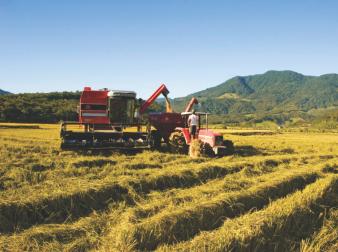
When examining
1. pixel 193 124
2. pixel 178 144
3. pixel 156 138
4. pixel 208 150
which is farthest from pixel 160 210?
pixel 156 138

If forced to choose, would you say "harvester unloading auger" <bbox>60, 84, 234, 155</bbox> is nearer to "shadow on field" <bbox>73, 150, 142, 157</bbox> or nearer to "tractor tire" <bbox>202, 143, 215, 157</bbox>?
"shadow on field" <bbox>73, 150, 142, 157</bbox>

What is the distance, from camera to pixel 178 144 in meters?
18.4

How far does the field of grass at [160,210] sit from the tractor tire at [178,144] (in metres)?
6.87

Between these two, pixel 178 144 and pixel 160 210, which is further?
pixel 178 144

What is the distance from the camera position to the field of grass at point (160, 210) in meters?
5.86

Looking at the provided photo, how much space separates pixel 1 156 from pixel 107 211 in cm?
748

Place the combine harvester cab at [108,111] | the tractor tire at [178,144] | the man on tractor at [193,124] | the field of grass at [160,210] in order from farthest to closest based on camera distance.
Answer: the combine harvester cab at [108,111], the tractor tire at [178,144], the man on tractor at [193,124], the field of grass at [160,210]

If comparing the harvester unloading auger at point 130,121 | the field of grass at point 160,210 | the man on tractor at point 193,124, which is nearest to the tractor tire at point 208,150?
the harvester unloading auger at point 130,121

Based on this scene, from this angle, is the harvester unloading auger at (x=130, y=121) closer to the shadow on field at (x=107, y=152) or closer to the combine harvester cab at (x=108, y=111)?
the combine harvester cab at (x=108, y=111)

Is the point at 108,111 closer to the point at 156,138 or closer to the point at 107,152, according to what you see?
the point at 156,138

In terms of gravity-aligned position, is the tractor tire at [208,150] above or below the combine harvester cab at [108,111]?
below

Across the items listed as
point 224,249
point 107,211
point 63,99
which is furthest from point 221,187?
point 63,99

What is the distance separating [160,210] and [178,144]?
441 inches

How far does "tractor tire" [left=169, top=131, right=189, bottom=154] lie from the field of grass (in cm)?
687
